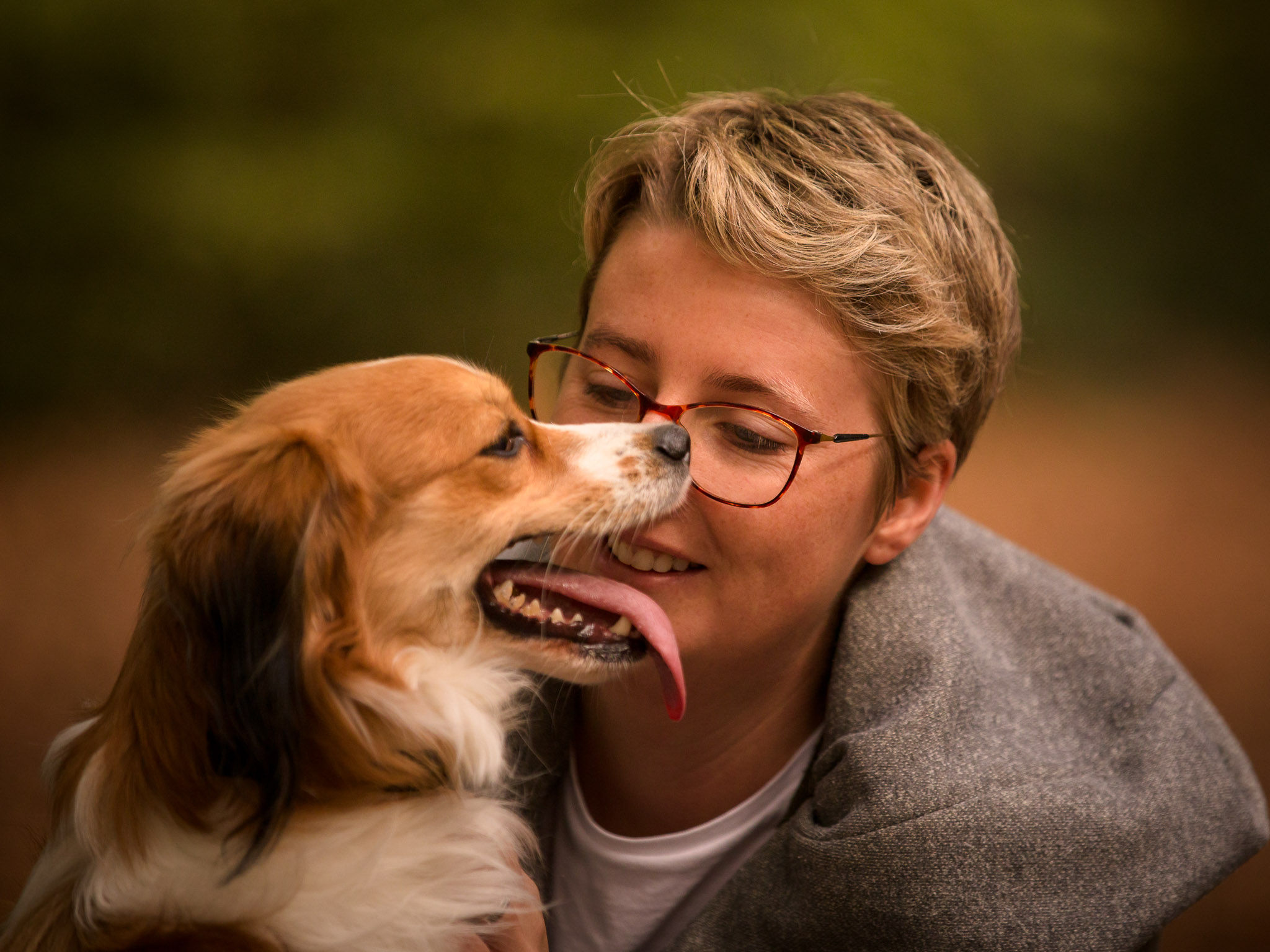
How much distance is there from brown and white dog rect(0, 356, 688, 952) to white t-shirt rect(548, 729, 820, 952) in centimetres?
30

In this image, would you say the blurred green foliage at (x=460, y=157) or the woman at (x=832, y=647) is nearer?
the woman at (x=832, y=647)

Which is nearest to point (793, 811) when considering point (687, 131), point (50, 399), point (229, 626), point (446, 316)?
point (229, 626)

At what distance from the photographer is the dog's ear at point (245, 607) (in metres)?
1.14

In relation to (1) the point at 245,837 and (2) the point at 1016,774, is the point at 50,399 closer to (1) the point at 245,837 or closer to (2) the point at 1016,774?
(1) the point at 245,837

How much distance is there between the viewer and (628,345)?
1569 mm

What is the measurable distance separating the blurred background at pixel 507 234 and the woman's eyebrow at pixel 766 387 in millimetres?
2389

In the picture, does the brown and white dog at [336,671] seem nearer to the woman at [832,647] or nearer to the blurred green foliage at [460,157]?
the woman at [832,647]

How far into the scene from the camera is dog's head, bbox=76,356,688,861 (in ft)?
3.79

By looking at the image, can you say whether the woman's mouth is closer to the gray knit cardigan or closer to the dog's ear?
Answer: the gray knit cardigan

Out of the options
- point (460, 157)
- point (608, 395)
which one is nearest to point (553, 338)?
point (608, 395)

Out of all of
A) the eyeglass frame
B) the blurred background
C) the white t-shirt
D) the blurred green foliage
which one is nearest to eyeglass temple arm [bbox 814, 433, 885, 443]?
the eyeglass frame

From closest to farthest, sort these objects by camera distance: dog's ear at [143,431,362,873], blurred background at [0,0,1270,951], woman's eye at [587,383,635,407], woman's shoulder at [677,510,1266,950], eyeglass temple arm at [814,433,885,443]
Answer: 1. dog's ear at [143,431,362,873]
2. woman's shoulder at [677,510,1266,950]
3. eyeglass temple arm at [814,433,885,443]
4. woman's eye at [587,383,635,407]
5. blurred background at [0,0,1270,951]

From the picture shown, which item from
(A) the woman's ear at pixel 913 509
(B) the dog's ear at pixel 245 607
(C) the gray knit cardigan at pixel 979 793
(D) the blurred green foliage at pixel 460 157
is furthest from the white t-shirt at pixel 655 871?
(D) the blurred green foliage at pixel 460 157

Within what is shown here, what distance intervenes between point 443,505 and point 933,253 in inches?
38.4
